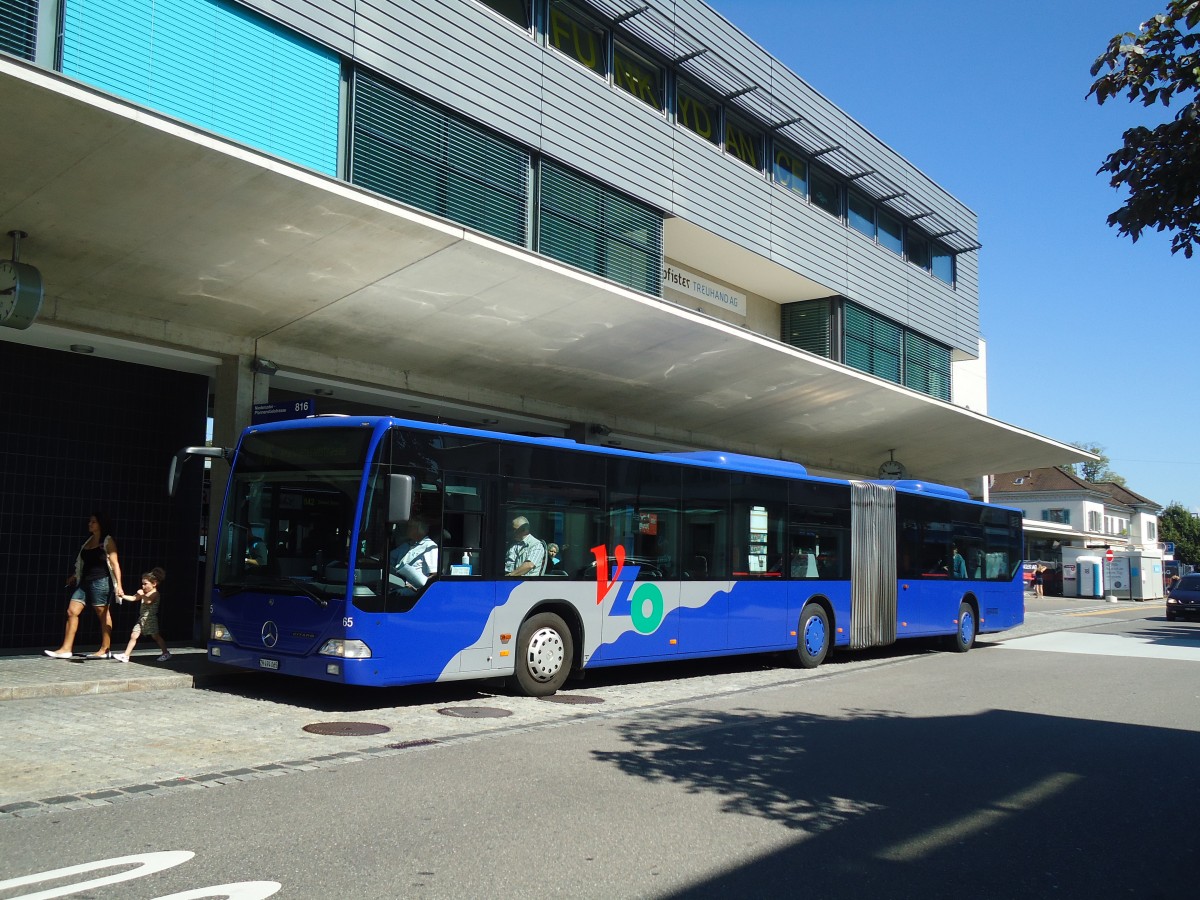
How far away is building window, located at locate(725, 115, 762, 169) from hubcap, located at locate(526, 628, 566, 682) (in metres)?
13.7

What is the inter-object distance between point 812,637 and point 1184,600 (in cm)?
2375

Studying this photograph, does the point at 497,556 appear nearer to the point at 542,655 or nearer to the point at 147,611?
the point at 542,655

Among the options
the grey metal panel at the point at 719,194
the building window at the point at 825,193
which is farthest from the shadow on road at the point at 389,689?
the building window at the point at 825,193

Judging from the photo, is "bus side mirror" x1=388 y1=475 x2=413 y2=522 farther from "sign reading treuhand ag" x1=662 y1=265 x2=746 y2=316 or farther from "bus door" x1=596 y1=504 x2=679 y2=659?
"sign reading treuhand ag" x1=662 y1=265 x2=746 y2=316

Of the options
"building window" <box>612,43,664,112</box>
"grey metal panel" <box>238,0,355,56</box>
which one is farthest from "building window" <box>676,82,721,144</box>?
"grey metal panel" <box>238,0,355,56</box>

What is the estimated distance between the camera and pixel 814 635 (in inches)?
631

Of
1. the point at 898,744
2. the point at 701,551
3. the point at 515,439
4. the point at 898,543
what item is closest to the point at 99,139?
the point at 515,439

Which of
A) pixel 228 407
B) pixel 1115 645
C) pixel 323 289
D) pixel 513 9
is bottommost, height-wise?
pixel 1115 645

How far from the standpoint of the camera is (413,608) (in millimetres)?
10062

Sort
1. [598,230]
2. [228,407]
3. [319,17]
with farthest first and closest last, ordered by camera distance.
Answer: [598,230]
[228,407]
[319,17]

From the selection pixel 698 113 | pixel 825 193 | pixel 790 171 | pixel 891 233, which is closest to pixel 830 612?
pixel 698 113

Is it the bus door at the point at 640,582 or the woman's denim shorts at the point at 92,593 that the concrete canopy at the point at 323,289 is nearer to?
the woman's denim shorts at the point at 92,593

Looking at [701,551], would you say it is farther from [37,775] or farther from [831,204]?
[831,204]

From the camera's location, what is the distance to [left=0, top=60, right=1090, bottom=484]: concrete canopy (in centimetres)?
1009
